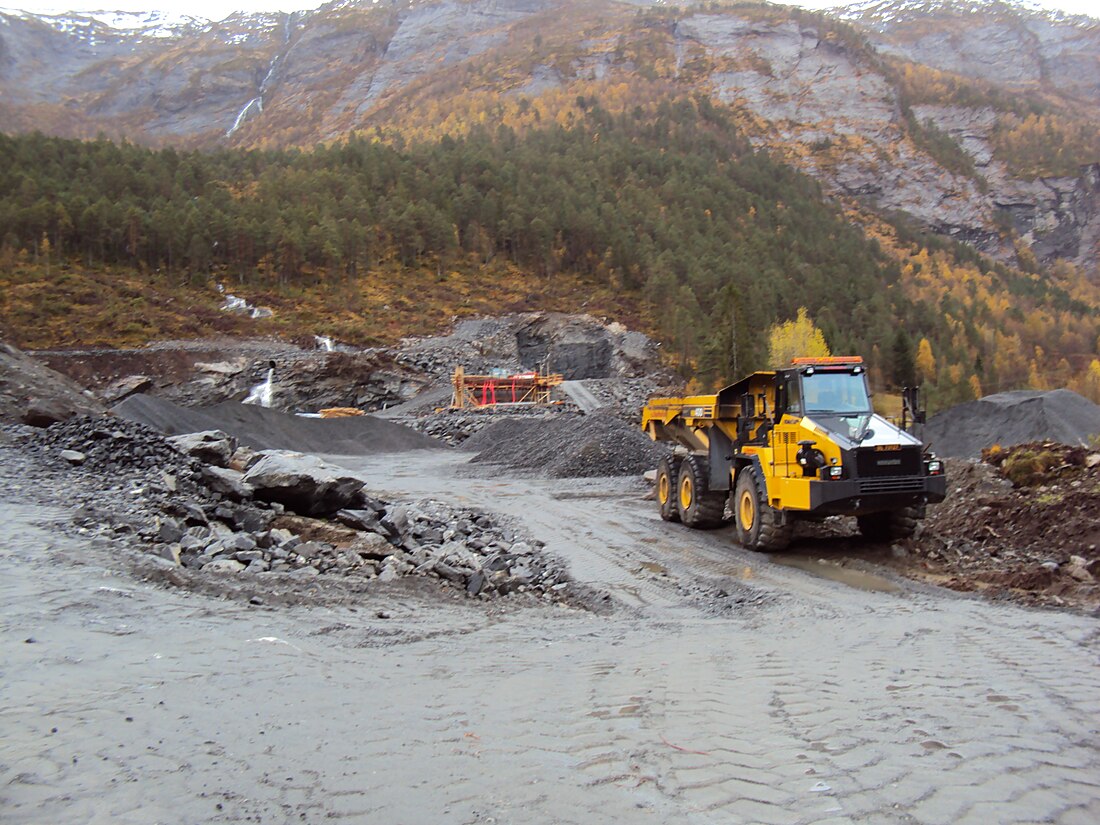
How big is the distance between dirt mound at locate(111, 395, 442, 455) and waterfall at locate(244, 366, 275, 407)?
13.0m

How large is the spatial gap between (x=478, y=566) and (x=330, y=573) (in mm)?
1708

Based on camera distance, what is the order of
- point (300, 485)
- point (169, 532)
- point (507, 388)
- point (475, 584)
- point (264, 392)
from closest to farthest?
point (169, 532), point (475, 584), point (300, 485), point (507, 388), point (264, 392)

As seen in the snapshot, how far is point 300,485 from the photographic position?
32.9ft

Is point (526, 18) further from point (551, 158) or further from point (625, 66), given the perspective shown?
point (551, 158)

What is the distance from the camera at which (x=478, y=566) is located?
880 cm

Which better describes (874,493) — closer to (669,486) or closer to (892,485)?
(892,485)

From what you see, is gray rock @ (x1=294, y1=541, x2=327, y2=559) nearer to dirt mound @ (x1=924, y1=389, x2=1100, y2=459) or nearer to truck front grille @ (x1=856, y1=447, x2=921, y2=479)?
truck front grille @ (x1=856, y1=447, x2=921, y2=479)

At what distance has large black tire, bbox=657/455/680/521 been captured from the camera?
48.3 feet

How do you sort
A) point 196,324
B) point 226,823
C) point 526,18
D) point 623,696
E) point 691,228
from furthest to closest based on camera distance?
point 526,18 < point 691,228 < point 196,324 < point 623,696 < point 226,823

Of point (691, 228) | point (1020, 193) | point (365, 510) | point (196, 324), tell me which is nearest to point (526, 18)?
point (1020, 193)

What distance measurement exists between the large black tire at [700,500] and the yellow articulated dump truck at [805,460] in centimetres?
2

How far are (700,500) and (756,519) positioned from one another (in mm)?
2209

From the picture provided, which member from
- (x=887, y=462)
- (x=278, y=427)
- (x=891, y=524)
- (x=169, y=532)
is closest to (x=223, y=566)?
(x=169, y=532)

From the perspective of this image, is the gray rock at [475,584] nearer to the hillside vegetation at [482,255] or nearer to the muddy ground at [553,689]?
the muddy ground at [553,689]
